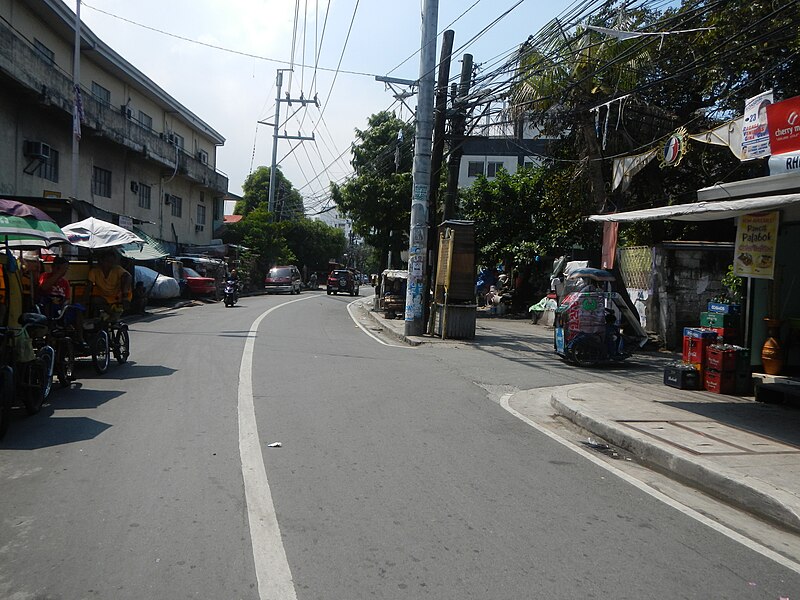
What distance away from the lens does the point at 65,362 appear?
9.05 meters

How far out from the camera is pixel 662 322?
17078mm

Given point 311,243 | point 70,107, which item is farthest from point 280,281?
point 70,107

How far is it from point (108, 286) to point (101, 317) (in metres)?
0.62

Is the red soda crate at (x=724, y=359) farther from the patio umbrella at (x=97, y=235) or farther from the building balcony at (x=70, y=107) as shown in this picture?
the building balcony at (x=70, y=107)

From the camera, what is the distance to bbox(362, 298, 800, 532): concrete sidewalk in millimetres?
5551

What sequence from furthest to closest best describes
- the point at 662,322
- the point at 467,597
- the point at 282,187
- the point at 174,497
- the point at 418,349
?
the point at 282,187
the point at 662,322
the point at 418,349
the point at 174,497
the point at 467,597

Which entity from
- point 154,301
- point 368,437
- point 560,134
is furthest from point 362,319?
point 368,437

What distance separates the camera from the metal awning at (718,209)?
741 centimetres

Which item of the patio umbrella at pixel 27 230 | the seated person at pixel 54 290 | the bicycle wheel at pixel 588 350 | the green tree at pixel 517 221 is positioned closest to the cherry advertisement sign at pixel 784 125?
the bicycle wheel at pixel 588 350

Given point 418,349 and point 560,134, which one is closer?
point 418,349

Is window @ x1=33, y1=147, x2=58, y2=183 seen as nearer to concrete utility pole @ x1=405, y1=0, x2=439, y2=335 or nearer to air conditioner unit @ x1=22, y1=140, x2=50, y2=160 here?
air conditioner unit @ x1=22, y1=140, x2=50, y2=160

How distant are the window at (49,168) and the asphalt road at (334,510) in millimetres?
16892

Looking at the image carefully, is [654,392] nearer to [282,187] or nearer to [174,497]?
[174,497]

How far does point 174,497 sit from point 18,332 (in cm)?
317
